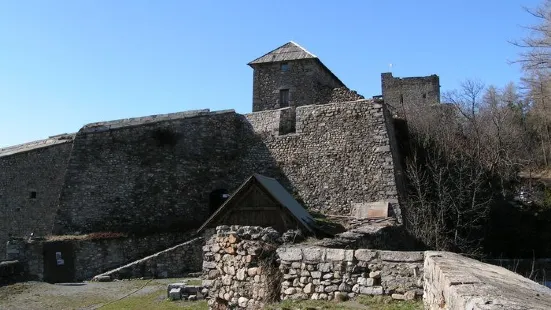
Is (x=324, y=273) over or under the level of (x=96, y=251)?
over

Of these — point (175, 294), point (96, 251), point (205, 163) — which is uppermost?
point (205, 163)

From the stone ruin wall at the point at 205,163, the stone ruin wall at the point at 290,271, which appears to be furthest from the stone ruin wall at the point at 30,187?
the stone ruin wall at the point at 290,271

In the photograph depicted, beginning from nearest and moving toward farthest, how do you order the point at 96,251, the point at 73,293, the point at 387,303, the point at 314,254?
the point at 387,303, the point at 314,254, the point at 73,293, the point at 96,251

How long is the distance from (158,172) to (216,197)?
305 centimetres

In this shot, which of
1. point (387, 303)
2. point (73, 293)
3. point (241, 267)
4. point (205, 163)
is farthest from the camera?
point (205, 163)

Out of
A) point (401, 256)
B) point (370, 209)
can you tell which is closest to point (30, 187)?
point (370, 209)

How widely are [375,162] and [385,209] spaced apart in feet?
8.44

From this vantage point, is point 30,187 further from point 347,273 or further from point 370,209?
point 347,273

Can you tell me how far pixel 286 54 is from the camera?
3150 centimetres

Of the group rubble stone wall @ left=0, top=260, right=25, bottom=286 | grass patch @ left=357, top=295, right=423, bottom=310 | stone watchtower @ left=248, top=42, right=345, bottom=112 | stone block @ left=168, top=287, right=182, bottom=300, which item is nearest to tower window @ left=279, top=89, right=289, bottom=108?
stone watchtower @ left=248, top=42, right=345, bottom=112

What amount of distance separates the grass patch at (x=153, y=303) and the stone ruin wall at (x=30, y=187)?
50.2ft

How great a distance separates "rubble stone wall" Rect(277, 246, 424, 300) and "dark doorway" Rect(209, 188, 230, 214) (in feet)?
56.1

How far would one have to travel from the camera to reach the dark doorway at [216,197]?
82.7 feet

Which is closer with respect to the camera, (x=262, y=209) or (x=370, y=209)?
(x=262, y=209)
